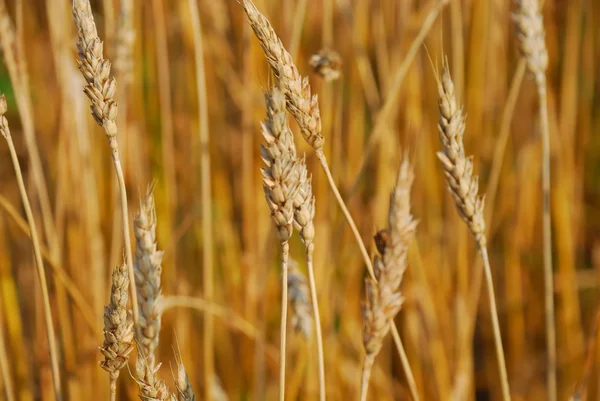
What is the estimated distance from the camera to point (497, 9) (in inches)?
50.6

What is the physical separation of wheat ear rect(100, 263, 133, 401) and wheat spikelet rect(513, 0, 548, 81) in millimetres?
639

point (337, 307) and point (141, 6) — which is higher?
point (141, 6)

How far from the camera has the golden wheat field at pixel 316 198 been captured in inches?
36.8

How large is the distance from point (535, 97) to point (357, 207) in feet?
2.26

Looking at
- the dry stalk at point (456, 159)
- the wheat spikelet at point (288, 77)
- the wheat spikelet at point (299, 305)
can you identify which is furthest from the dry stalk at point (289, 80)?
the wheat spikelet at point (299, 305)

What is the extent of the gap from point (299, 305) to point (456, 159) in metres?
0.43

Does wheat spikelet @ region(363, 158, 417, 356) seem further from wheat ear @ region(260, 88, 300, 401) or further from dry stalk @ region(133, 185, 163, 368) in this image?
dry stalk @ region(133, 185, 163, 368)

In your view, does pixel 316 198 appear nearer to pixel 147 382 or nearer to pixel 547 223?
pixel 547 223

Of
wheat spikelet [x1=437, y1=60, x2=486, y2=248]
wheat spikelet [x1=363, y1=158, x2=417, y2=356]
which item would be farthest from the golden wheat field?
wheat spikelet [x1=363, y1=158, x2=417, y2=356]

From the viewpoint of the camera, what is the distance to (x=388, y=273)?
52 cm

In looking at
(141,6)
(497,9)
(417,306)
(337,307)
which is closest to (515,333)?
(417,306)

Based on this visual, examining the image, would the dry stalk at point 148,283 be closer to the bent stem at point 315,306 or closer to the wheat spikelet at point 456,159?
the bent stem at point 315,306

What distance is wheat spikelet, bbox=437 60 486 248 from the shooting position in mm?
583

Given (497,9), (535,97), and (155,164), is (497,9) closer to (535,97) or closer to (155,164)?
(535,97)
